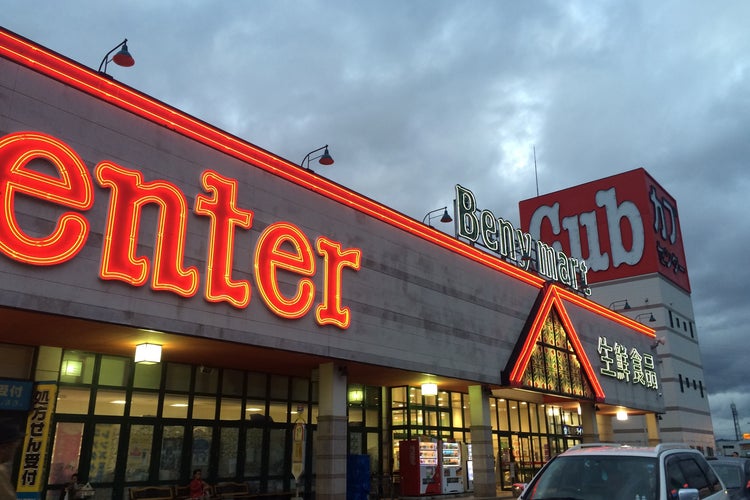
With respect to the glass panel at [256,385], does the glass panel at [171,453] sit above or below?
below

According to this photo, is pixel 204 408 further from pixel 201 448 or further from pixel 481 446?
pixel 481 446

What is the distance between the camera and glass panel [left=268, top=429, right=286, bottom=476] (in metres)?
20.1

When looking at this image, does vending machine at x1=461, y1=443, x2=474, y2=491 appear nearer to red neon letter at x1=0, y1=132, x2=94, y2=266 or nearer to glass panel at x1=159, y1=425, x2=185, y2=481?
glass panel at x1=159, y1=425, x2=185, y2=481

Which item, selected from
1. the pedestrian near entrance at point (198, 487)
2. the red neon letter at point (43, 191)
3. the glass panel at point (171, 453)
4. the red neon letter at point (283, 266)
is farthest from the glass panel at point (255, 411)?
the red neon letter at point (43, 191)

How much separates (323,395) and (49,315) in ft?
25.9

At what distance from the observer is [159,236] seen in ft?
44.3

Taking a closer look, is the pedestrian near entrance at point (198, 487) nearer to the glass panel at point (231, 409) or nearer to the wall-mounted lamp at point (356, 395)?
the glass panel at point (231, 409)

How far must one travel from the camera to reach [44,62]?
41.1 feet

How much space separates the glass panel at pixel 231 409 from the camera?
19078 millimetres

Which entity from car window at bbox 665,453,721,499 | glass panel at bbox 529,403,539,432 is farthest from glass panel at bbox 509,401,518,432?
car window at bbox 665,453,721,499

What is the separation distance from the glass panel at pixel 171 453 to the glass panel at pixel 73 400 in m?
2.39

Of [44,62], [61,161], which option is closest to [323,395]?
[61,161]

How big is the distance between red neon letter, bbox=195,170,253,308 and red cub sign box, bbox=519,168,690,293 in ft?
142

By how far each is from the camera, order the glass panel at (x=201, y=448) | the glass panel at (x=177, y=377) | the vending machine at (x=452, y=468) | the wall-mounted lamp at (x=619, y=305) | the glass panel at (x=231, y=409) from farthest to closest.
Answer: the wall-mounted lamp at (x=619, y=305) < the vending machine at (x=452, y=468) < the glass panel at (x=231, y=409) < the glass panel at (x=201, y=448) < the glass panel at (x=177, y=377)
